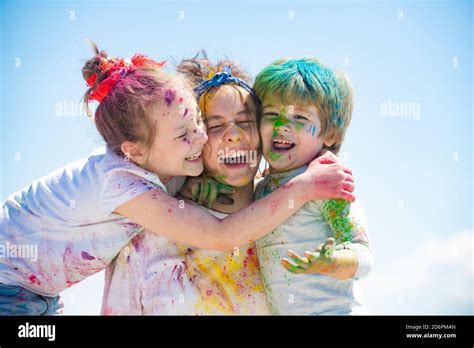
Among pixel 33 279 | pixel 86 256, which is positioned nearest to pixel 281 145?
pixel 86 256

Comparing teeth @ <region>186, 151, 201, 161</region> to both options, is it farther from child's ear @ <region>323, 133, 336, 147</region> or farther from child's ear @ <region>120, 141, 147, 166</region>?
child's ear @ <region>323, 133, 336, 147</region>

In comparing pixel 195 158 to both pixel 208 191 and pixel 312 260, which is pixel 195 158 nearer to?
pixel 208 191

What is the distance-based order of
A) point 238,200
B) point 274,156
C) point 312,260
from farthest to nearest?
1. point 238,200
2. point 274,156
3. point 312,260

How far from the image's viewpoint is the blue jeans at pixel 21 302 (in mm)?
4633

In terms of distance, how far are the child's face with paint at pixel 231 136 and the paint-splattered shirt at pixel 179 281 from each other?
0.29 m

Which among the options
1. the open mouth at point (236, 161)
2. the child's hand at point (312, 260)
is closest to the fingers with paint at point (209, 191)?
the open mouth at point (236, 161)

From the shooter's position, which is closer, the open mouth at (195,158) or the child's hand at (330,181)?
the child's hand at (330,181)

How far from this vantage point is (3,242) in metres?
4.71

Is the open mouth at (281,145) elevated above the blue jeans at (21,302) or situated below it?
above

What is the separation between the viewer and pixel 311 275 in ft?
14.8

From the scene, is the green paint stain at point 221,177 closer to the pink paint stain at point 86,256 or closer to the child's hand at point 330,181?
the child's hand at point 330,181

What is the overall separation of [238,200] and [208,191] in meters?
0.22

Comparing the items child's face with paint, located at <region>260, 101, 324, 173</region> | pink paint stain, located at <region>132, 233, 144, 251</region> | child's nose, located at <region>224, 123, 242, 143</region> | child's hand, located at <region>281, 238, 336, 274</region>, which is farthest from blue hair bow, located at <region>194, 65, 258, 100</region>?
child's hand, located at <region>281, 238, 336, 274</region>

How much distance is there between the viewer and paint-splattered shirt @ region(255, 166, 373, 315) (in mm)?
4449
